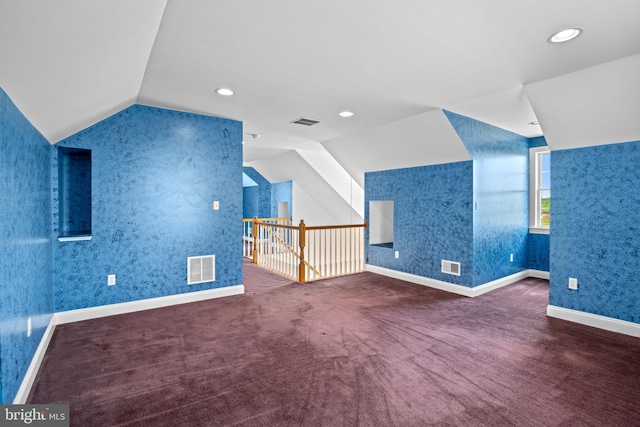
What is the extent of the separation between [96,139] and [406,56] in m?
3.47

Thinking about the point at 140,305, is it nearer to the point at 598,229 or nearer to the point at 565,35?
the point at 565,35

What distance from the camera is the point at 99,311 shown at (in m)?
3.72

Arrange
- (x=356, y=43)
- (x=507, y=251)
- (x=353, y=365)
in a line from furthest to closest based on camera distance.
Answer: (x=507, y=251)
(x=353, y=365)
(x=356, y=43)

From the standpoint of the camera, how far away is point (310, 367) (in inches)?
103

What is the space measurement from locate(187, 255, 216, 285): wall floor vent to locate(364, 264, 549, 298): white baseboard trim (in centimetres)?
308

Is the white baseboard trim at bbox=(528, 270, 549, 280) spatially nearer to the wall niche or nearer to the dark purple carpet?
the dark purple carpet

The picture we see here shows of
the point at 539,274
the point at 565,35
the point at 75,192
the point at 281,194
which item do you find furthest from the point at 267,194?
the point at 565,35

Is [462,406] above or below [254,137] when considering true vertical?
below

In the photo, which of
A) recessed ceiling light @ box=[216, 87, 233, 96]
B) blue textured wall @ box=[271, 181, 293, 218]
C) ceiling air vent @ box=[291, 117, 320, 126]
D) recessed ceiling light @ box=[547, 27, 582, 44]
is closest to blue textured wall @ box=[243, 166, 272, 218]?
blue textured wall @ box=[271, 181, 293, 218]

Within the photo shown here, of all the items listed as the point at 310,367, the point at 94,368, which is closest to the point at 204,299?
the point at 94,368

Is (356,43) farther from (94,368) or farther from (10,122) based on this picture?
(94,368)

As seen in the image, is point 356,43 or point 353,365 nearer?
point 356,43

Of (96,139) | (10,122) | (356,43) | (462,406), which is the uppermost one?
(356,43)

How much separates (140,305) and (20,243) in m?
1.96
